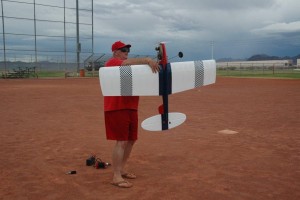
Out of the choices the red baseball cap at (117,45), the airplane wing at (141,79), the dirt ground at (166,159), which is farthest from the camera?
the red baseball cap at (117,45)

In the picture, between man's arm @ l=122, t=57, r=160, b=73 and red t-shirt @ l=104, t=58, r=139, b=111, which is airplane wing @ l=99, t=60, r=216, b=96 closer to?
man's arm @ l=122, t=57, r=160, b=73

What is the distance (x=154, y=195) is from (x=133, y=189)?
352 millimetres

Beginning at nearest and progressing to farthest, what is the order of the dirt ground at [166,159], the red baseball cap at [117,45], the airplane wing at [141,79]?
1. the airplane wing at [141,79]
2. the dirt ground at [166,159]
3. the red baseball cap at [117,45]

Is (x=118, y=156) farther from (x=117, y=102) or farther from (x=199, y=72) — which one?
(x=199, y=72)

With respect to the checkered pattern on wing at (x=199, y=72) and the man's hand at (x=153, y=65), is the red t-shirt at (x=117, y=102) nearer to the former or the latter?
the man's hand at (x=153, y=65)

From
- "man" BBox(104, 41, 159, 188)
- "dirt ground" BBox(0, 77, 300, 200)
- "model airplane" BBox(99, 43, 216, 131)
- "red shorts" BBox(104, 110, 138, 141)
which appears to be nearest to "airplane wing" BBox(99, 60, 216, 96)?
"model airplane" BBox(99, 43, 216, 131)

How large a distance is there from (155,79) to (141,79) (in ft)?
0.53

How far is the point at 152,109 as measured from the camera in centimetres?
1153

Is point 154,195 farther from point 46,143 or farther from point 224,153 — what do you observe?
point 46,143

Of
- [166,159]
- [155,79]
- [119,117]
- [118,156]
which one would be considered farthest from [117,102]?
[166,159]

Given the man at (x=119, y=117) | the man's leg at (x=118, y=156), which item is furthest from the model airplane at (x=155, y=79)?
the man's leg at (x=118, y=156)

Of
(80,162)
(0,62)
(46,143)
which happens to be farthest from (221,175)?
(0,62)

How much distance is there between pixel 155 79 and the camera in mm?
3938

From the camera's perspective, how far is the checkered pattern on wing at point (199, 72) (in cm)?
426
